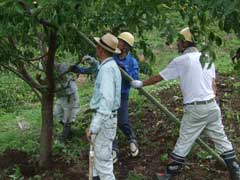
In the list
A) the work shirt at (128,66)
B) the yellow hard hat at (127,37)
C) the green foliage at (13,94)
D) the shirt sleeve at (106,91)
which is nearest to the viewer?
the shirt sleeve at (106,91)

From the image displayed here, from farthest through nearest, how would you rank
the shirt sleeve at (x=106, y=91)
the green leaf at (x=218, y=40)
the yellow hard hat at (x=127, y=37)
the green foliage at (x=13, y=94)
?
the green foliage at (x=13, y=94) < the yellow hard hat at (x=127, y=37) < the shirt sleeve at (x=106, y=91) < the green leaf at (x=218, y=40)

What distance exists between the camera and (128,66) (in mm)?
6398

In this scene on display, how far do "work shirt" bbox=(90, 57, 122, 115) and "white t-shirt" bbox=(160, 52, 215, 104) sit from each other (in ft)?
2.21

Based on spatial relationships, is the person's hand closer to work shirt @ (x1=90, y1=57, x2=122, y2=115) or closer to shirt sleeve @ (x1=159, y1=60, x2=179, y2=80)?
work shirt @ (x1=90, y1=57, x2=122, y2=115)

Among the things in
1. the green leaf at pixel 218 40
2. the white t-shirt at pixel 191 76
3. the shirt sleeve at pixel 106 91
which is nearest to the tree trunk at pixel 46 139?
the shirt sleeve at pixel 106 91

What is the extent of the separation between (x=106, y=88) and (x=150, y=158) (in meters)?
1.77

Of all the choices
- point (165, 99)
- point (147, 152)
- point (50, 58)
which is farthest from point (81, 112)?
point (50, 58)

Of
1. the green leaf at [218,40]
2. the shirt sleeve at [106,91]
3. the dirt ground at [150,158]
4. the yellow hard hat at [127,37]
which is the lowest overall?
the dirt ground at [150,158]

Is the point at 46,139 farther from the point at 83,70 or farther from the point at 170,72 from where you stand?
the point at 170,72

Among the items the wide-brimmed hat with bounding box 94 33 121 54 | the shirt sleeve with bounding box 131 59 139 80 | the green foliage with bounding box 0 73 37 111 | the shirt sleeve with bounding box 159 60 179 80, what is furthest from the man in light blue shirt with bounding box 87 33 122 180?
the green foliage with bounding box 0 73 37 111

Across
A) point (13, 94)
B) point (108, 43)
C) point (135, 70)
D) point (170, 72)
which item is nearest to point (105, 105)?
point (108, 43)

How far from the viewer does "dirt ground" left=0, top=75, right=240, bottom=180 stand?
20.2 ft

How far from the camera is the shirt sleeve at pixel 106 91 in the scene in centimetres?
505

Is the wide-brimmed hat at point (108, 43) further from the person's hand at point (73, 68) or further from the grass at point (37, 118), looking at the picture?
the grass at point (37, 118)
